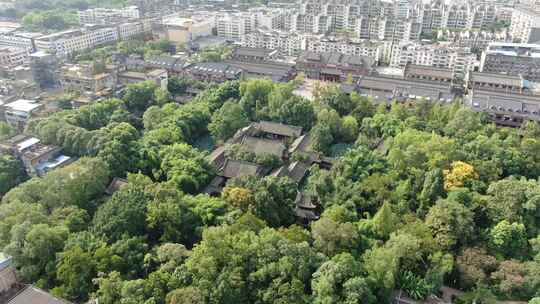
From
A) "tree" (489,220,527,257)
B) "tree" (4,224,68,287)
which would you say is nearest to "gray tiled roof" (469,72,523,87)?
"tree" (489,220,527,257)

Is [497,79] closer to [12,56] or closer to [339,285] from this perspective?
[339,285]

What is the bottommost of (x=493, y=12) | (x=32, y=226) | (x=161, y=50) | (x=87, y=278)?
(x=87, y=278)

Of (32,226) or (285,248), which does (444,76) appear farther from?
(32,226)

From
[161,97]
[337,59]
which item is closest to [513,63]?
[337,59]

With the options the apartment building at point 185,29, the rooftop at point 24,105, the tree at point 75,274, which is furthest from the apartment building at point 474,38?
the tree at point 75,274

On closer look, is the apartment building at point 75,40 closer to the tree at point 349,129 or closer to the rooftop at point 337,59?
the rooftop at point 337,59

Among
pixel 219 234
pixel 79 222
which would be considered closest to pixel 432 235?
pixel 219 234
